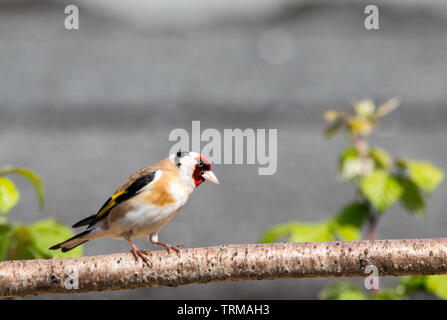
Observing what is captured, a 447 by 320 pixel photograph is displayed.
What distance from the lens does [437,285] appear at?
2098 mm

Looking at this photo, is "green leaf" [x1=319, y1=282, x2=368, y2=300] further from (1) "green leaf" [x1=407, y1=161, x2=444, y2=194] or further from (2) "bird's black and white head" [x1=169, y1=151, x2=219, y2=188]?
(2) "bird's black and white head" [x1=169, y1=151, x2=219, y2=188]

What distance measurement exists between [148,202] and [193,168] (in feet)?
0.54

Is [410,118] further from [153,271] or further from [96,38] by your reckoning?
[153,271]

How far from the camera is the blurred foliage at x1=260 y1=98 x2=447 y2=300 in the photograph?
6.84ft

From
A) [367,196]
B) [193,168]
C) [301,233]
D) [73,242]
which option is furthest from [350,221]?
[73,242]

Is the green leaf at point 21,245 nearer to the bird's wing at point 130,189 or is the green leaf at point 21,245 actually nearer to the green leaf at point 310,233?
the bird's wing at point 130,189

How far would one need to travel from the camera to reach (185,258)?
1578 millimetres

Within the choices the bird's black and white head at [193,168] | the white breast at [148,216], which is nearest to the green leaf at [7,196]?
the white breast at [148,216]

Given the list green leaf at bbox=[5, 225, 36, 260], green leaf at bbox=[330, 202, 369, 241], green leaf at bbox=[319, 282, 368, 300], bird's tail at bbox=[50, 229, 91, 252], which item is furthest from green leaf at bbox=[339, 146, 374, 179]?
green leaf at bbox=[5, 225, 36, 260]

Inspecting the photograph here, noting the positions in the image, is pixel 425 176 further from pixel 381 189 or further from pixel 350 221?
pixel 350 221

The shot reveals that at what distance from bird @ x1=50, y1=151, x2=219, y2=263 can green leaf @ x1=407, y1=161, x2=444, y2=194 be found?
803 millimetres

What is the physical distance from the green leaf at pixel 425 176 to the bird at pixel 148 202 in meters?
0.80
